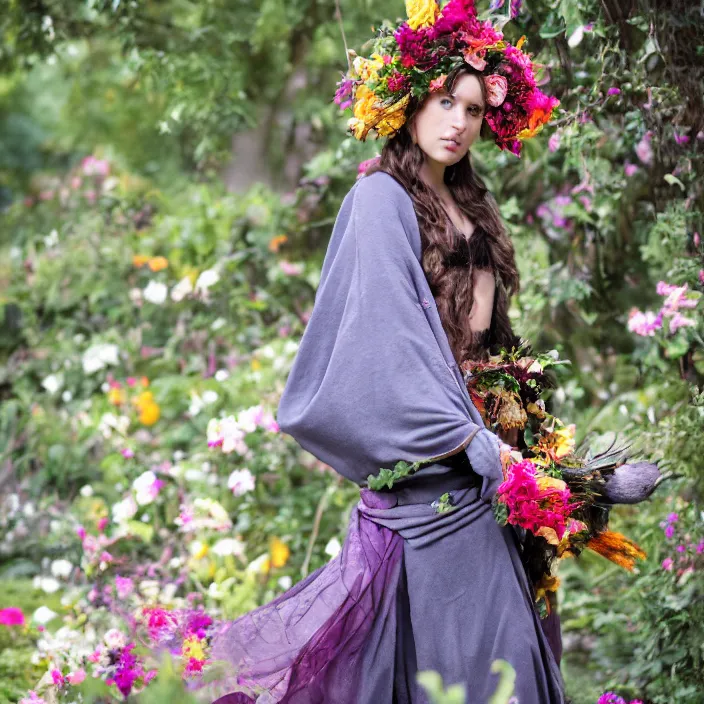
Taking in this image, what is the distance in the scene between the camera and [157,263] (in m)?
5.31

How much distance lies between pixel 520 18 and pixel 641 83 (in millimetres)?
481

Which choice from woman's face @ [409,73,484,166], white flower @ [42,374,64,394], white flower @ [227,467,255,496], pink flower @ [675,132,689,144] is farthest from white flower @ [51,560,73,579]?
pink flower @ [675,132,689,144]

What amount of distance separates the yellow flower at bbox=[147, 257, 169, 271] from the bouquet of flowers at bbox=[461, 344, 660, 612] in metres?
3.09

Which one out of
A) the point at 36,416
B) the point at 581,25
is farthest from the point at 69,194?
the point at 581,25

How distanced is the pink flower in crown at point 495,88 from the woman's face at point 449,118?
26 millimetres

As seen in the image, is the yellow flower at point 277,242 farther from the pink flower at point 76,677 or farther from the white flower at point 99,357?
the pink flower at point 76,677

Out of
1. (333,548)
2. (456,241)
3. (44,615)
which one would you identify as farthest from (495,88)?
(44,615)

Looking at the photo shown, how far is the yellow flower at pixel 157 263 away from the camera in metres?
5.29

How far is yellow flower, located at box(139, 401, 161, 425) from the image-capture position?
481 cm

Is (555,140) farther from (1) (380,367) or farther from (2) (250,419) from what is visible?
A: (2) (250,419)

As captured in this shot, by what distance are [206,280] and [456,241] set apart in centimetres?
267

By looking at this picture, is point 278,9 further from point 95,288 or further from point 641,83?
point 641,83

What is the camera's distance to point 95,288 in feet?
18.8

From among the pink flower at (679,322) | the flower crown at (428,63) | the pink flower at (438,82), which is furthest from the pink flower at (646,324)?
the pink flower at (438,82)
